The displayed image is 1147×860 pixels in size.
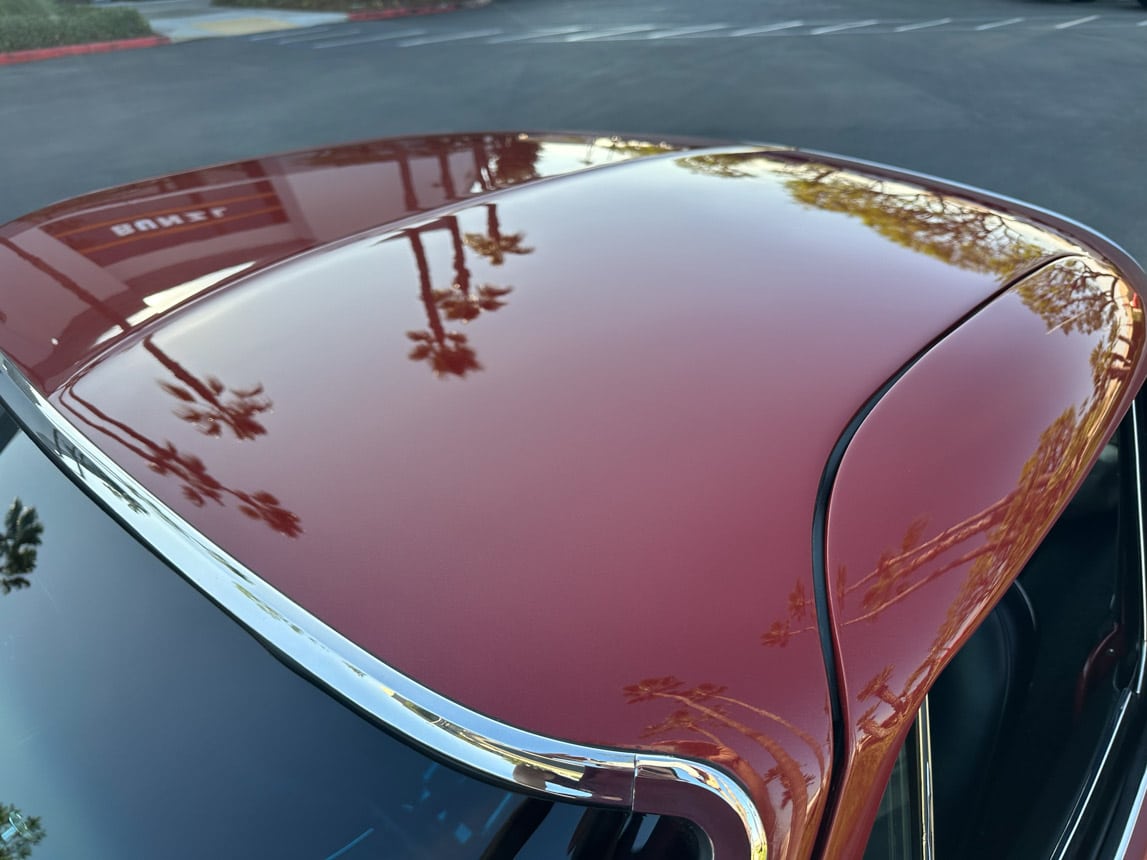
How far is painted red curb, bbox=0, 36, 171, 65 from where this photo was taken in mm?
14242

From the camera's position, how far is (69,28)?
49.5 ft

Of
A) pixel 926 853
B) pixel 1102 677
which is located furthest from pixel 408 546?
pixel 1102 677

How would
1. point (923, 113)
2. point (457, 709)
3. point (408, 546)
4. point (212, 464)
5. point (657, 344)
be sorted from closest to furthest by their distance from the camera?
point (457, 709) < point (408, 546) < point (212, 464) < point (657, 344) < point (923, 113)

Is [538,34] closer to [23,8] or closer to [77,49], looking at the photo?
[77,49]

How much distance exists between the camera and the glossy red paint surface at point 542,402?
0.91 m

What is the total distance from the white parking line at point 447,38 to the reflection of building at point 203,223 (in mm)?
13250

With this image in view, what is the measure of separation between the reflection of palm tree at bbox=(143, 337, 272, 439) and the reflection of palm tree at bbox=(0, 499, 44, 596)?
1.02 ft

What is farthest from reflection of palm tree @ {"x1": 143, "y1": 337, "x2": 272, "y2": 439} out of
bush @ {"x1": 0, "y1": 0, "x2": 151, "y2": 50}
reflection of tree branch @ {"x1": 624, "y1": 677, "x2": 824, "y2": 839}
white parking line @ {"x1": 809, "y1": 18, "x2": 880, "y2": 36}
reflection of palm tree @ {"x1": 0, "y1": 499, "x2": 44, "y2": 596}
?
bush @ {"x1": 0, "y1": 0, "x2": 151, "y2": 50}

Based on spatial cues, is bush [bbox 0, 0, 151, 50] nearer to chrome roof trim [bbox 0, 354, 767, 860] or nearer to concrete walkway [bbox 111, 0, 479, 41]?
concrete walkway [bbox 111, 0, 479, 41]

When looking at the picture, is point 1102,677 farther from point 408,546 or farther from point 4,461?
point 4,461

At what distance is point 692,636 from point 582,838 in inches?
9.0

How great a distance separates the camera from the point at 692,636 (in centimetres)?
93

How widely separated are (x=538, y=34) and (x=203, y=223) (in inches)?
566

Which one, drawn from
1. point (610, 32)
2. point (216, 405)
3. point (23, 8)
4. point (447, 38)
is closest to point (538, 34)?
point (610, 32)
